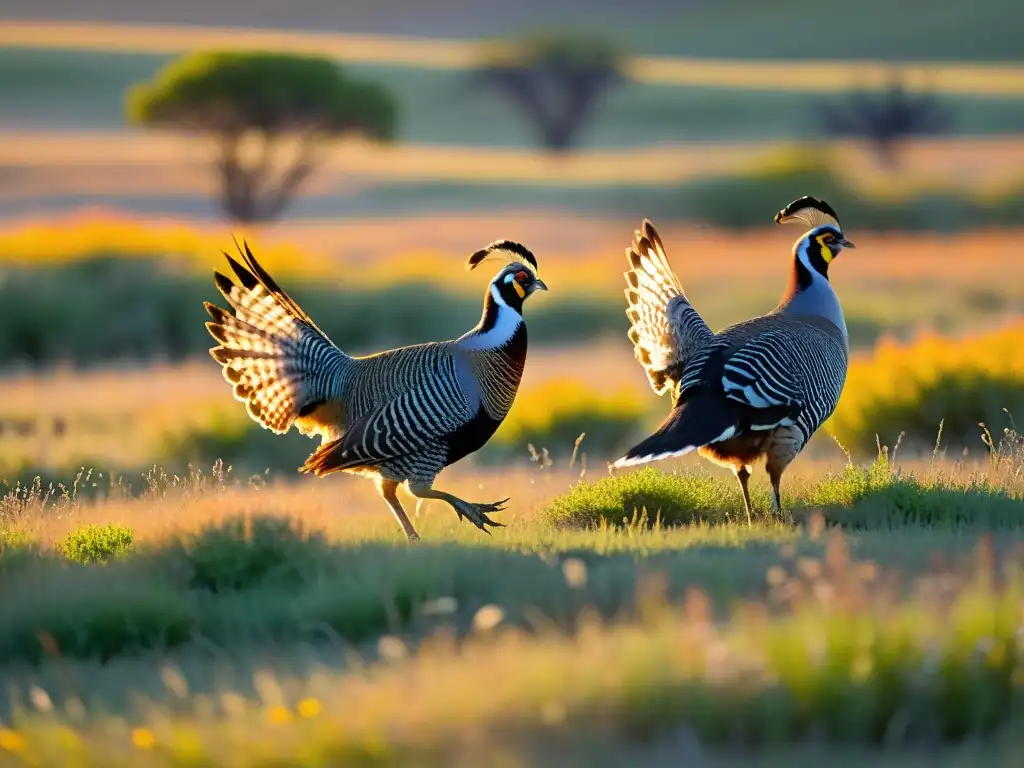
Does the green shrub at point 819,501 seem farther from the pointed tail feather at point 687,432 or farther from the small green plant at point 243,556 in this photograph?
the small green plant at point 243,556

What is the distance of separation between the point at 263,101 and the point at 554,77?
107ft

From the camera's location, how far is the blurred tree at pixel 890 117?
71438mm

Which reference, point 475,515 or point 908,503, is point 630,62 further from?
point 475,515

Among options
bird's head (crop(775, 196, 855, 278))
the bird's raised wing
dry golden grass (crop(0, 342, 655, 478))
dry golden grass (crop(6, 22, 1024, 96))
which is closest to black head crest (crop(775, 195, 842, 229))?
bird's head (crop(775, 196, 855, 278))

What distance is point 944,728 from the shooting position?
6.28 meters

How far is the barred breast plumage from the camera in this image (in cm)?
979

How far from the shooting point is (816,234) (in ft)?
36.4

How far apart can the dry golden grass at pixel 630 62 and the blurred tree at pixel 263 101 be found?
30858 millimetres

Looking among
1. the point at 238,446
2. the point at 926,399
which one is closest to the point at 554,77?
the point at 238,446

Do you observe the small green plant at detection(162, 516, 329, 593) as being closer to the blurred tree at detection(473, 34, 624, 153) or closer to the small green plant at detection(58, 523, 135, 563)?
the small green plant at detection(58, 523, 135, 563)

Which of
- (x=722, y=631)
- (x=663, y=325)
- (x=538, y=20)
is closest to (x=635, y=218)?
(x=663, y=325)

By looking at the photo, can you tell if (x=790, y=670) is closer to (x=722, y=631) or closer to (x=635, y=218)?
(x=722, y=631)

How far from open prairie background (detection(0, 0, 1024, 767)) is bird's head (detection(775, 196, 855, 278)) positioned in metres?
1.41

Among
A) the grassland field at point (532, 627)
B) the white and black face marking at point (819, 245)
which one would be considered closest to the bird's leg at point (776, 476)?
the grassland field at point (532, 627)
